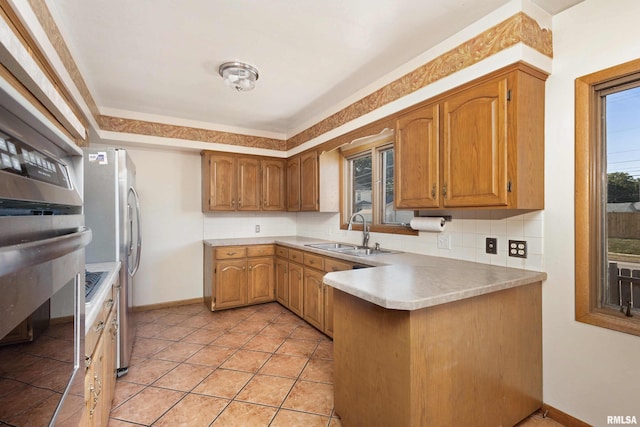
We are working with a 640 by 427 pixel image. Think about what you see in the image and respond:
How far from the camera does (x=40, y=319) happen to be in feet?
1.68

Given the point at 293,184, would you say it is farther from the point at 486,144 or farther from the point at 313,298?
the point at 486,144

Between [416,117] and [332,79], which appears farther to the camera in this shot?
[332,79]

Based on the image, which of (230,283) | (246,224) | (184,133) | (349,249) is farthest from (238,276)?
(184,133)

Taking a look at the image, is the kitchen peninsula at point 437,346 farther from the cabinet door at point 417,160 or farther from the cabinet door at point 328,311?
the cabinet door at point 328,311

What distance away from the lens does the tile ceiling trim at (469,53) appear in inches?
67.5

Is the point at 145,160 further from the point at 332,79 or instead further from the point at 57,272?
the point at 57,272

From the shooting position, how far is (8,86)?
0.44 metres

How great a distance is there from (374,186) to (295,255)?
120cm

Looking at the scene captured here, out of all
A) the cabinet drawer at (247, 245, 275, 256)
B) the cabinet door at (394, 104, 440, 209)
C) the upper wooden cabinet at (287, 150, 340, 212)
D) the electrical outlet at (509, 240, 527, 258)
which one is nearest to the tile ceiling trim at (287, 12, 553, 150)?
the cabinet door at (394, 104, 440, 209)

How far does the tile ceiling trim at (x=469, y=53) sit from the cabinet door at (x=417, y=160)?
0.24 metres

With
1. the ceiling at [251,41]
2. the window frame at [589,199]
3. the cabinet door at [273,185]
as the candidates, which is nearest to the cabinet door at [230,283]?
the cabinet door at [273,185]

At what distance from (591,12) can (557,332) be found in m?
1.86

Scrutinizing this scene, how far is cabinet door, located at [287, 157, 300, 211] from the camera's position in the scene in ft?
13.3

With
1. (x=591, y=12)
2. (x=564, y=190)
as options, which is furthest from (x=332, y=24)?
(x=564, y=190)
